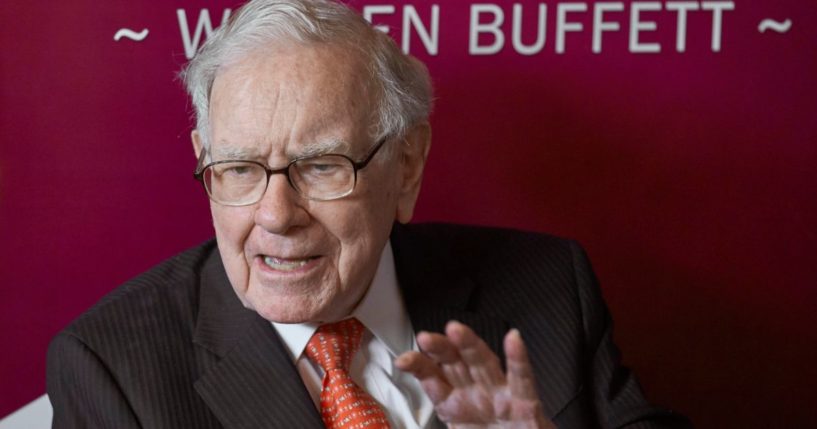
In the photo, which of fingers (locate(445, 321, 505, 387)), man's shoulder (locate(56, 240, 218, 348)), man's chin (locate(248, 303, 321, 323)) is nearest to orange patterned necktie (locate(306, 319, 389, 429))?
man's chin (locate(248, 303, 321, 323))

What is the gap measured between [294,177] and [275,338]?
294 millimetres

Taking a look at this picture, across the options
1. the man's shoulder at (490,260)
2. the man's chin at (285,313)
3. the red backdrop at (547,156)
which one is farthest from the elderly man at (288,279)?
the red backdrop at (547,156)

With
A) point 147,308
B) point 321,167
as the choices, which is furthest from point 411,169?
point 147,308

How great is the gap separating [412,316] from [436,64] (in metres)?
0.65

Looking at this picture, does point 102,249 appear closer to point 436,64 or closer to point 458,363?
point 436,64

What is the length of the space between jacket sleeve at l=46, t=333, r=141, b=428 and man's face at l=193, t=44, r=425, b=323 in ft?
0.87

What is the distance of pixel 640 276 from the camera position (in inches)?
98.7

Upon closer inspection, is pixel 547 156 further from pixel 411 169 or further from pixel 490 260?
pixel 411 169

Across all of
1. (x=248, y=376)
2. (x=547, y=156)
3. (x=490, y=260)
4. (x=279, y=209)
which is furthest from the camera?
(x=547, y=156)

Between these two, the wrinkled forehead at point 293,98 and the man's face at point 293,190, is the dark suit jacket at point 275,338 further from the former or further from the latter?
the wrinkled forehead at point 293,98

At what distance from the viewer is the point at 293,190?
1.75m

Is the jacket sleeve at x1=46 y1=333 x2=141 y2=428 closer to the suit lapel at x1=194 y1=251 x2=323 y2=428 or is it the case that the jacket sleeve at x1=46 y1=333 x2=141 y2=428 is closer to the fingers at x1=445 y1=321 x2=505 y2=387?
the suit lapel at x1=194 y1=251 x2=323 y2=428

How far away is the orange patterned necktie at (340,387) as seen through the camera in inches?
71.7

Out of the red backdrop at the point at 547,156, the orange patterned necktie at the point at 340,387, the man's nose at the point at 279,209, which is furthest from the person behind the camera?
the red backdrop at the point at 547,156
